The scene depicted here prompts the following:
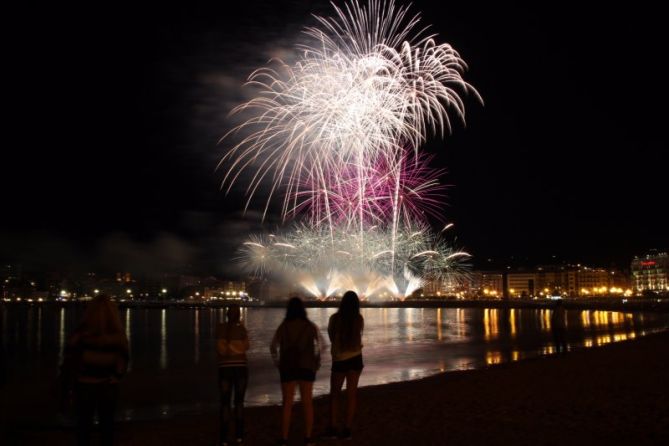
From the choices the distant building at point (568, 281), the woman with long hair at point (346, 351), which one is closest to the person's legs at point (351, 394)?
the woman with long hair at point (346, 351)

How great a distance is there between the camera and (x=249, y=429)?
22.3 ft

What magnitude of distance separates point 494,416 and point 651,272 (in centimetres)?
16163

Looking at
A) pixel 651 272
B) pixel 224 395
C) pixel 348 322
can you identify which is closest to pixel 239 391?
pixel 224 395

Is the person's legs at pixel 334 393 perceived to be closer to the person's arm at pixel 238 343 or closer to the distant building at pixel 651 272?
the person's arm at pixel 238 343

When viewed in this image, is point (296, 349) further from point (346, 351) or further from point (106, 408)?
point (106, 408)

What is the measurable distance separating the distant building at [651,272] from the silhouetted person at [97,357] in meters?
155

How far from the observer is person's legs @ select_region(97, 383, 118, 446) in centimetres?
462

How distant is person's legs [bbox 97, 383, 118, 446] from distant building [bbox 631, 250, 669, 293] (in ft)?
507

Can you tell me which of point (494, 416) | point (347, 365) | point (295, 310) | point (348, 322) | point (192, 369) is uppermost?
point (295, 310)

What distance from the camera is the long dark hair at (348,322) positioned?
227 inches

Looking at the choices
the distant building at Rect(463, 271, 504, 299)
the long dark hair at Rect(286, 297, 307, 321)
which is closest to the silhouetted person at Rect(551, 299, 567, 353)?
the long dark hair at Rect(286, 297, 307, 321)

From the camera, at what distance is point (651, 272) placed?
15025cm

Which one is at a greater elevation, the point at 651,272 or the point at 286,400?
the point at 651,272

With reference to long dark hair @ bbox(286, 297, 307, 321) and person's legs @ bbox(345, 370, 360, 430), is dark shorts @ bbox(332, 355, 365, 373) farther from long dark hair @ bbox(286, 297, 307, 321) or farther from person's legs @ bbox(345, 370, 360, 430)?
long dark hair @ bbox(286, 297, 307, 321)
